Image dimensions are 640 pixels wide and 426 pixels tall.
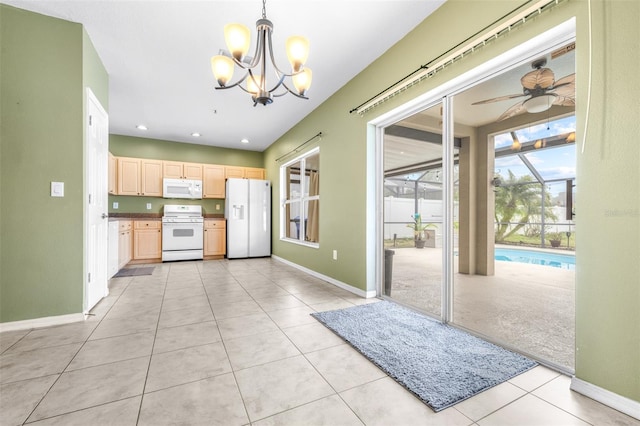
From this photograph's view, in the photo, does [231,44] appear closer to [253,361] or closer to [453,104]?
[453,104]

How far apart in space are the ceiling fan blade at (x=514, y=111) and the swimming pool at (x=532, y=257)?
120 centimetres

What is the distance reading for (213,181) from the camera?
21.3ft

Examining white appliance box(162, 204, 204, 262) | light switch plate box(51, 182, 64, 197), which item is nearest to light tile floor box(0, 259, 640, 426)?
light switch plate box(51, 182, 64, 197)

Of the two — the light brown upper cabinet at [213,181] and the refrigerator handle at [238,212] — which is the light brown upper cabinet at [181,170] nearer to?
the light brown upper cabinet at [213,181]

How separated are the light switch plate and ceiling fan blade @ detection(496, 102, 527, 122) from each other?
387cm

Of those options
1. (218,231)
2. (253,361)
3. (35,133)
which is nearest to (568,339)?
(253,361)

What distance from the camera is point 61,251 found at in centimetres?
243

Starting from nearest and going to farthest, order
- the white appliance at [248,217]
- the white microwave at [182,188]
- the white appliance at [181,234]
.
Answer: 1. the white appliance at [181,234]
2. the white microwave at [182,188]
3. the white appliance at [248,217]

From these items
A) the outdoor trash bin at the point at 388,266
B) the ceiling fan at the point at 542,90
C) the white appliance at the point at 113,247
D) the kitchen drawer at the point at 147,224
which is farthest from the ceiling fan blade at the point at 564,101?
the kitchen drawer at the point at 147,224

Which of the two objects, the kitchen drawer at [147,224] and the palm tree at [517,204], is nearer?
the palm tree at [517,204]

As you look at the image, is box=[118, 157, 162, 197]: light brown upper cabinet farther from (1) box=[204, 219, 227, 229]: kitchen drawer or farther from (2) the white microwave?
(1) box=[204, 219, 227, 229]: kitchen drawer

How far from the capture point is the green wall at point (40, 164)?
2279mm

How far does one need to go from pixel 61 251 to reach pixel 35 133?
1034 millimetres

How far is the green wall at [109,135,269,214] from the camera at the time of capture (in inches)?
232
